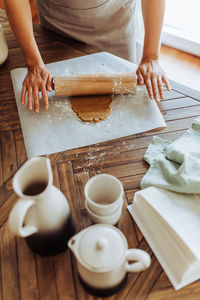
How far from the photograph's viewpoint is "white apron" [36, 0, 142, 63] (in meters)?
0.96

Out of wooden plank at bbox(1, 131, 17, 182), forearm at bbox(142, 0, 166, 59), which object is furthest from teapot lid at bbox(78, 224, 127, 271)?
forearm at bbox(142, 0, 166, 59)

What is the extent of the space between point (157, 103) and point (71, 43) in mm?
469

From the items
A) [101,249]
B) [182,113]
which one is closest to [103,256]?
[101,249]

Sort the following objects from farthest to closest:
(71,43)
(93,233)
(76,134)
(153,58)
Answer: (71,43) < (153,58) < (76,134) < (93,233)

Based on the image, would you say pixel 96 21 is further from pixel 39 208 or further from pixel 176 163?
pixel 39 208

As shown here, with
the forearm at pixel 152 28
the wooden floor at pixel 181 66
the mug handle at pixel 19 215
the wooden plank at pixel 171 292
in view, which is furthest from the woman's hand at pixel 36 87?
the wooden floor at pixel 181 66

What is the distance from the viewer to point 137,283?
0.50 meters

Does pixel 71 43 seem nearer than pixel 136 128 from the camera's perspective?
No

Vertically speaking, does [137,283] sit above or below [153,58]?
below

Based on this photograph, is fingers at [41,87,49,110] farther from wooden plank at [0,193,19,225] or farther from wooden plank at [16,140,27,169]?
wooden plank at [0,193,19,225]

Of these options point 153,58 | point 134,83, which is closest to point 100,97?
point 134,83

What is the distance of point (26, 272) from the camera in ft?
1.69

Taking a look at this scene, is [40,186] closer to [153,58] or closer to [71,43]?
[153,58]

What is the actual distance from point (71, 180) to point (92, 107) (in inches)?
10.9
